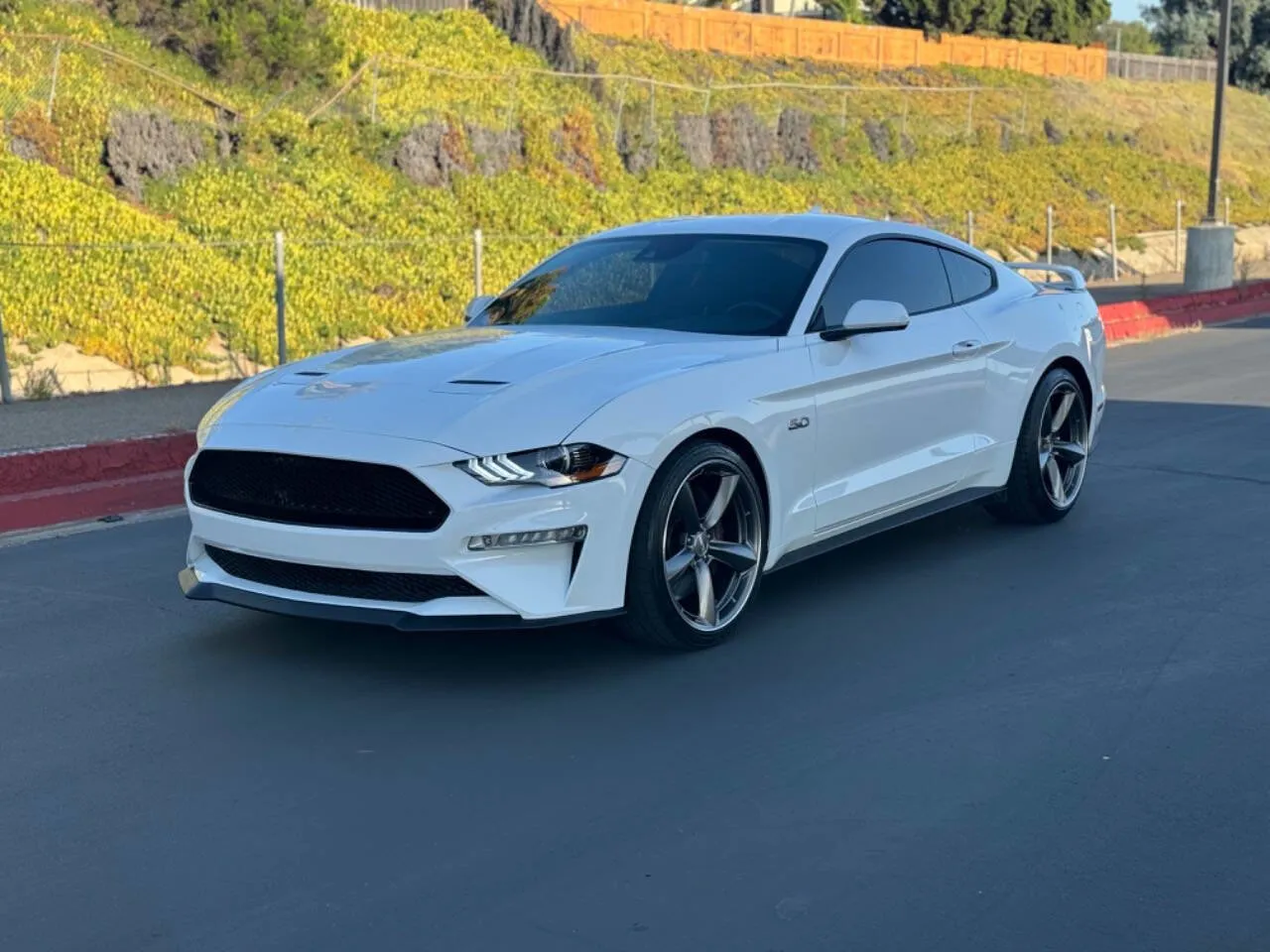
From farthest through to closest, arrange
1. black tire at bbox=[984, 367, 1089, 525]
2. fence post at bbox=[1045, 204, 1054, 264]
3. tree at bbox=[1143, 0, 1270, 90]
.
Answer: tree at bbox=[1143, 0, 1270, 90]
fence post at bbox=[1045, 204, 1054, 264]
black tire at bbox=[984, 367, 1089, 525]

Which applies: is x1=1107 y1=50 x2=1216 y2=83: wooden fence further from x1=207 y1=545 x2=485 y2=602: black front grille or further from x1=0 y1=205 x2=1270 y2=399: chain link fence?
x1=207 y1=545 x2=485 y2=602: black front grille

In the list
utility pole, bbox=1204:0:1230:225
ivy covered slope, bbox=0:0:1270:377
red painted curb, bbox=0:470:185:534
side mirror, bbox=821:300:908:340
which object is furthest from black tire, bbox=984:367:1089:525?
utility pole, bbox=1204:0:1230:225

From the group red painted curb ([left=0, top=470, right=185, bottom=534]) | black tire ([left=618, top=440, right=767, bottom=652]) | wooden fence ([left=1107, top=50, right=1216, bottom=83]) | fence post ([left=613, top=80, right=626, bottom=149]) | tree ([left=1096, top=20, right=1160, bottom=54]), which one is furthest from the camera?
tree ([left=1096, top=20, right=1160, bottom=54])

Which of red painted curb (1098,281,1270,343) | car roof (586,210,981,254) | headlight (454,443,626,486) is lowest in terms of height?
red painted curb (1098,281,1270,343)

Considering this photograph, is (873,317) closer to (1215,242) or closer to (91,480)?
(91,480)

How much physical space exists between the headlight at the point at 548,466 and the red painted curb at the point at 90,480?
12.6 feet

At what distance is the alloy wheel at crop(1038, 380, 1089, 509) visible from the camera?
316 inches

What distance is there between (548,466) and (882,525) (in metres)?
2.06

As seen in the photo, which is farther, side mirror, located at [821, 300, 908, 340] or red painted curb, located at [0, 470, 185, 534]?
red painted curb, located at [0, 470, 185, 534]

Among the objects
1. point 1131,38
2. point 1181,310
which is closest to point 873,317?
point 1181,310

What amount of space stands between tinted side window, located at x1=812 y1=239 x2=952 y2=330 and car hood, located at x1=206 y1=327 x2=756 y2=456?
25.3 inches

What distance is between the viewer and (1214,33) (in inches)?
3223

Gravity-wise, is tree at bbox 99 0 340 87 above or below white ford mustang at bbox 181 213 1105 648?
above

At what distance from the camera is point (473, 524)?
512 cm
